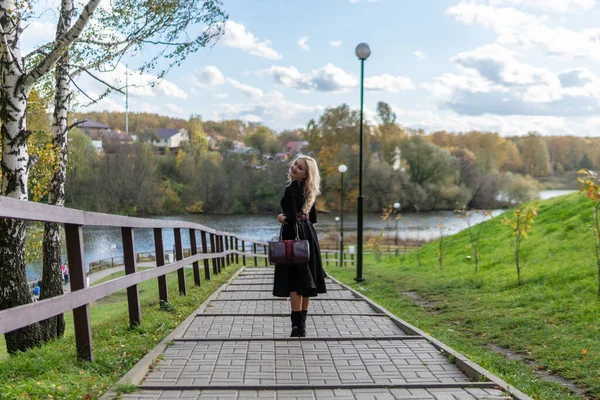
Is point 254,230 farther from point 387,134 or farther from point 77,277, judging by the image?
point 77,277

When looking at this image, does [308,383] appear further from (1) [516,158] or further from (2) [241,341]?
(1) [516,158]

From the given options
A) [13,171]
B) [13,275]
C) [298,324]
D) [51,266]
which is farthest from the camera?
[51,266]

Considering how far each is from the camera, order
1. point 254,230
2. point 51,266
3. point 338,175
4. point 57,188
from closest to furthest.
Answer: point 51,266 < point 57,188 < point 254,230 < point 338,175

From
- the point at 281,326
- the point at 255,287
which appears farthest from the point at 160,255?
the point at 255,287

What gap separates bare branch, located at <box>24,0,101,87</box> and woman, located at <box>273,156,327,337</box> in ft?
10.2

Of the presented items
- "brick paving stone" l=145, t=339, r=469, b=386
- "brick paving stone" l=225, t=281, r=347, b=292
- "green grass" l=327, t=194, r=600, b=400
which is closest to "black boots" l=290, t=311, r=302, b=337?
"brick paving stone" l=145, t=339, r=469, b=386

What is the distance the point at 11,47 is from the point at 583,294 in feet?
25.8

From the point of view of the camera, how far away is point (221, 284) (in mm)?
10594

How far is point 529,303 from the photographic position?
8273mm

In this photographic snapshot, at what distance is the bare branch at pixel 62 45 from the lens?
258 inches

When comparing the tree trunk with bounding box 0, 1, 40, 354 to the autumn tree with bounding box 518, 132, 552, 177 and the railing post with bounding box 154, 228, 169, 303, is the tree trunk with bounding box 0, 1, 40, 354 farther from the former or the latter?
the autumn tree with bounding box 518, 132, 552, 177

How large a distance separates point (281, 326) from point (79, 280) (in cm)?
270

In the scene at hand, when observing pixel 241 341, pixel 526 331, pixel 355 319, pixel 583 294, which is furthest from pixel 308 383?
pixel 583 294

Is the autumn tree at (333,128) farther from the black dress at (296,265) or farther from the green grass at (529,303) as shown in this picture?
the black dress at (296,265)
